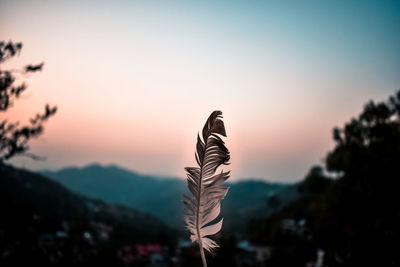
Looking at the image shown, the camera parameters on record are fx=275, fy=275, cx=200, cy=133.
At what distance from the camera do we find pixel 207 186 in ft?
5.58

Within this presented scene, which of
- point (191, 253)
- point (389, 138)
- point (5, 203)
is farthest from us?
point (191, 253)

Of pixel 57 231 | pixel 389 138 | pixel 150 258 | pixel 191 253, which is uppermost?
pixel 389 138

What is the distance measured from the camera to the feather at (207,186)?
165cm

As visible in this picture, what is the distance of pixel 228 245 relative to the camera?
37.7m

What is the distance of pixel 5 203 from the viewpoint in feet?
25.6

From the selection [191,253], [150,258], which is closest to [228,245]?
[191,253]

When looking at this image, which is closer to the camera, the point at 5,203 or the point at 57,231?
the point at 57,231

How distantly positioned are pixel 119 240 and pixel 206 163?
76275 mm

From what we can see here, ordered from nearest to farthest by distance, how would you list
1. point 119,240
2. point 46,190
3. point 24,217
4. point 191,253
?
point 24,217 → point 191,253 → point 119,240 → point 46,190

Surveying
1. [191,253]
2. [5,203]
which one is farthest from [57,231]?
[191,253]

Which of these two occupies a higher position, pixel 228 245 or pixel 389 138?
pixel 389 138

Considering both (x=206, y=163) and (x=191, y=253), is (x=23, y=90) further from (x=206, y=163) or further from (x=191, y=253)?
(x=191, y=253)

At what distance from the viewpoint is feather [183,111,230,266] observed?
165cm

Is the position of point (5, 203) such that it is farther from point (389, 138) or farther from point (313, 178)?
point (313, 178)
